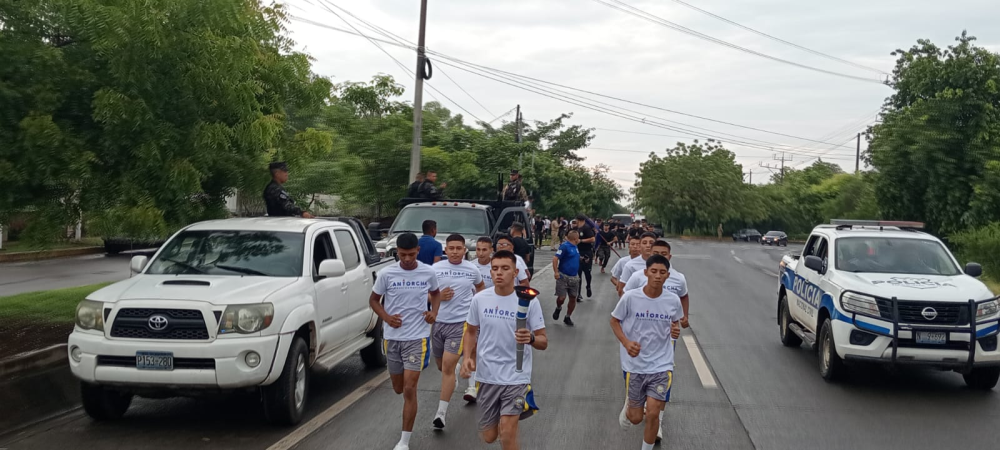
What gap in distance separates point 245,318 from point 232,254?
4.58 feet

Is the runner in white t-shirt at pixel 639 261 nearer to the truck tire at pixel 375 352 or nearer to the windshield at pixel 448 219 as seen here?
the truck tire at pixel 375 352

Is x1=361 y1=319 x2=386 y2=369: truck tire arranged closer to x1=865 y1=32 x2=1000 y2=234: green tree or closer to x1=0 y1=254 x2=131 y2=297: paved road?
x1=0 y1=254 x2=131 y2=297: paved road

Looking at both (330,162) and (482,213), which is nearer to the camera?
(482,213)

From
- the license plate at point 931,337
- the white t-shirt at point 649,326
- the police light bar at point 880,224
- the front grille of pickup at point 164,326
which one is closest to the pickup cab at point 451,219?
the police light bar at point 880,224

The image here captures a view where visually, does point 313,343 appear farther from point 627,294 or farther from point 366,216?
point 366,216

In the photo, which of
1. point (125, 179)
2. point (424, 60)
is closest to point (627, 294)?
point (125, 179)

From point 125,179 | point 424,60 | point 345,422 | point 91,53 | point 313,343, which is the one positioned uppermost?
point 424,60

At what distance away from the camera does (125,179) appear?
8.97 meters

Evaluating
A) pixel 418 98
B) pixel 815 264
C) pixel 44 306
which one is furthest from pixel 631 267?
pixel 418 98

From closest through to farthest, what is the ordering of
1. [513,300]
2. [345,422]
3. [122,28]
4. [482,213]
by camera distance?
[513,300], [345,422], [122,28], [482,213]

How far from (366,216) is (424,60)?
793 cm

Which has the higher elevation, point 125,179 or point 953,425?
point 125,179

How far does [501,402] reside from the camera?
18.4ft

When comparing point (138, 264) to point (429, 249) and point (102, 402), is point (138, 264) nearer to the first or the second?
point (102, 402)
